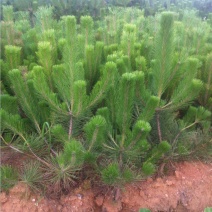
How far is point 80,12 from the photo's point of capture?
5.72 meters

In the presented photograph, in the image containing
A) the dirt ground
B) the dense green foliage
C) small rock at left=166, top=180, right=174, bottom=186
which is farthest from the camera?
small rock at left=166, top=180, right=174, bottom=186

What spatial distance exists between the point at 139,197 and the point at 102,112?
0.78 m

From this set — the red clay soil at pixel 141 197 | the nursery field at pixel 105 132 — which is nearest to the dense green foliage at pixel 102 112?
the nursery field at pixel 105 132

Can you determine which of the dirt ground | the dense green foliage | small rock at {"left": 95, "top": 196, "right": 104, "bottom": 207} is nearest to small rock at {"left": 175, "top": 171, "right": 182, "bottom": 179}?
the dirt ground

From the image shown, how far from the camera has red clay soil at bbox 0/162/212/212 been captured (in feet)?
6.78

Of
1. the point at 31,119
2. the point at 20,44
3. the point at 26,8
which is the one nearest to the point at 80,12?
the point at 26,8

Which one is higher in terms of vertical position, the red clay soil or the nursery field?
the nursery field

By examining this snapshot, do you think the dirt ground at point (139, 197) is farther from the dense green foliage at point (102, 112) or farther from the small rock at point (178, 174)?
the dense green foliage at point (102, 112)

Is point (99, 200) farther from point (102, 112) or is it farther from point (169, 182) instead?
point (102, 112)

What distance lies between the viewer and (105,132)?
1938 millimetres

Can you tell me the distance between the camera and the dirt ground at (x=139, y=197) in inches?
81.4

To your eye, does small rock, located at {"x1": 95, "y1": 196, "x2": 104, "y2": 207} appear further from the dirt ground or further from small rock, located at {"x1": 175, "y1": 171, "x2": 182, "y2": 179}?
small rock, located at {"x1": 175, "y1": 171, "x2": 182, "y2": 179}

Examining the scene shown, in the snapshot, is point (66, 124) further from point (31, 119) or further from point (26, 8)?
point (26, 8)

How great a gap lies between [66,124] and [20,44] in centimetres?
135
